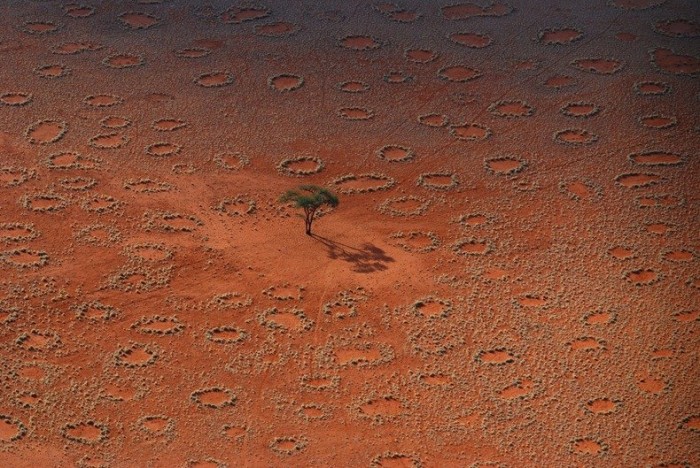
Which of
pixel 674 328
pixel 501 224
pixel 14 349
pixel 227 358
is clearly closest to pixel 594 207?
pixel 501 224

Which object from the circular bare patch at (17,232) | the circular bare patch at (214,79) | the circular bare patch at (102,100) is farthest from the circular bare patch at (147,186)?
the circular bare patch at (214,79)

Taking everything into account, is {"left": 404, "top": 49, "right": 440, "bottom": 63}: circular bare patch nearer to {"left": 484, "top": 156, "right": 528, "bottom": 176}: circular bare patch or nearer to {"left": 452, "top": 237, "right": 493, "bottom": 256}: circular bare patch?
{"left": 484, "top": 156, "right": 528, "bottom": 176}: circular bare patch

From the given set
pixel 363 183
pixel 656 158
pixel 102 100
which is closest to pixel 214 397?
pixel 363 183

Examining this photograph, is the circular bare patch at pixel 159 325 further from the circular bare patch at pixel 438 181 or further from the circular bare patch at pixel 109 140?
the circular bare patch at pixel 438 181

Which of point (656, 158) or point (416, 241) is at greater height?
point (656, 158)

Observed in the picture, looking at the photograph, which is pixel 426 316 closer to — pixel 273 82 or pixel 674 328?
pixel 674 328

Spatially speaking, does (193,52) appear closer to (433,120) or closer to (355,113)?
(355,113)

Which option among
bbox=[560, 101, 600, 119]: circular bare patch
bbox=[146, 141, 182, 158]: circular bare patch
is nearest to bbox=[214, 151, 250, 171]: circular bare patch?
bbox=[146, 141, 182, 158]: circular bare patch
